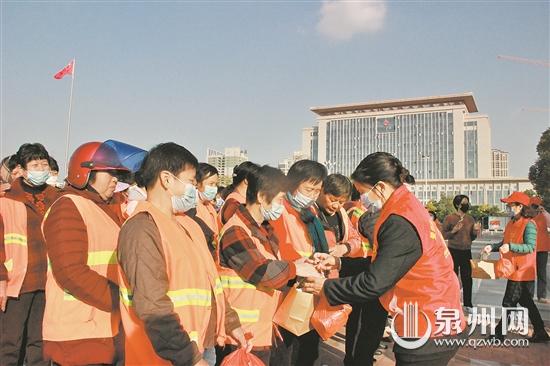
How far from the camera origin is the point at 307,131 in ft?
368

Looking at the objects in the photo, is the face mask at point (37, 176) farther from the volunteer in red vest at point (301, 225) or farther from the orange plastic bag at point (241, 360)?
the orange plastic bag at point (241, 360)

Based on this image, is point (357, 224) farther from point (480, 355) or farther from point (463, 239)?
point (463, 239)

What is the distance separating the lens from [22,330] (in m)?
3.52

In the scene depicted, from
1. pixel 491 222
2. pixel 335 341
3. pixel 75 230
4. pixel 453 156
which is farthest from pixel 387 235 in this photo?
pixel 453 156

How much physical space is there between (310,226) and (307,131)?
359 ft

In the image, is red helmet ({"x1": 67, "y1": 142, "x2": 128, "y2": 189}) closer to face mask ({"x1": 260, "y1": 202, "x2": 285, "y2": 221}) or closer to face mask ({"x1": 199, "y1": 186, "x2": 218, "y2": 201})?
face mask ({"x1": 260, "y1": 202, "x2": 285, "y2": 221})

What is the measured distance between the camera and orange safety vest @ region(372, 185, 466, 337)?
95.3 inches

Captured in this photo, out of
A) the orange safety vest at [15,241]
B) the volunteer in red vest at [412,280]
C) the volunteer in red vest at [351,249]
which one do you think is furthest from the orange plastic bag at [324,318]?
the orange safety vest at [15,241]

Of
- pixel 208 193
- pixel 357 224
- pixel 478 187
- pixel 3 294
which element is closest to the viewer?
pixel 3 294

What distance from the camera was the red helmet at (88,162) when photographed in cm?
247

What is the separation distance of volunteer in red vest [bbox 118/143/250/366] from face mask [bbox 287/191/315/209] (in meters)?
1.46

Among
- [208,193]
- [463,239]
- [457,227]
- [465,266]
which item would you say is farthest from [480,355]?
[208,193]

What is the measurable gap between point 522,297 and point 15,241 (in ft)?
17.1

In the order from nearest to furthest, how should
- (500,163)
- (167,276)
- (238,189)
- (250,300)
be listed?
(167,276), (250,300), (238,189), (500,163)
